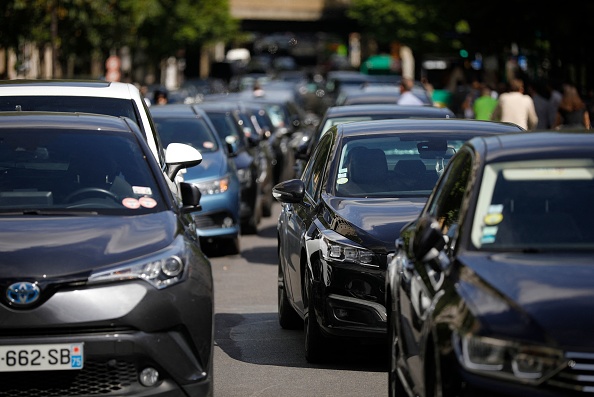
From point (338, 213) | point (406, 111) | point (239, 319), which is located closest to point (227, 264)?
point (406, 111)

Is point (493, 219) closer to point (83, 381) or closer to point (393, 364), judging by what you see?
point (393, 364)

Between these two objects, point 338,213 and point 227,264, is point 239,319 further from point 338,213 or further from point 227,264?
point 227,264

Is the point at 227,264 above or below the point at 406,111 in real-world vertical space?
below

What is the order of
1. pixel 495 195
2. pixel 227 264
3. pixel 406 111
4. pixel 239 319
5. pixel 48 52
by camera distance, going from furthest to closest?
pixel 48 52, pixel 227 264, pixel 406 111, pixel 239 319, pixel 495 195

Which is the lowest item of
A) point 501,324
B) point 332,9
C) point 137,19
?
point 332,9

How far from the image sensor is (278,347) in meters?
10.4

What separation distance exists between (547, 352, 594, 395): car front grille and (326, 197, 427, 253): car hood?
3.77m

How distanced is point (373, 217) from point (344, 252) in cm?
40

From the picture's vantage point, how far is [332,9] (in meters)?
128

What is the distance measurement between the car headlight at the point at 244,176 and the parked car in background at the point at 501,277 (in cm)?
1108

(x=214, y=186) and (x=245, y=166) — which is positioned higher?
(x=214, y=186)

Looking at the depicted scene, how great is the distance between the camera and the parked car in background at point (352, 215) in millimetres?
9062

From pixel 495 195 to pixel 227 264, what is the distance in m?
9.86

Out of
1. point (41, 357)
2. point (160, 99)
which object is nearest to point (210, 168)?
point (41, 357)
